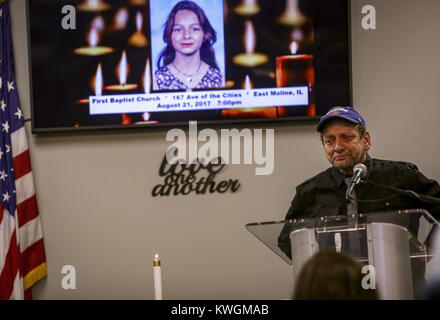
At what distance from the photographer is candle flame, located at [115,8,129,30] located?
497 cm

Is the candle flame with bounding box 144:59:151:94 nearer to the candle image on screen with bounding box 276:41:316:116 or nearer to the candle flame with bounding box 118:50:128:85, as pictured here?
the candle flame with bounding box 118:50:128:85

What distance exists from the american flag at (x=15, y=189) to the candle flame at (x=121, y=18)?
2.35ft

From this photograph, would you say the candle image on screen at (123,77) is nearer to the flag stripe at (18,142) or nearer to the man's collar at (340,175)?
the flag stripe at (18,142)

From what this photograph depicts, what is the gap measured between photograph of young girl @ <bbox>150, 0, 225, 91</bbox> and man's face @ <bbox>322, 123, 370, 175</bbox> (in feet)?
3.98

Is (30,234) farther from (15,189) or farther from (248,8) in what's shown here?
(248,8)

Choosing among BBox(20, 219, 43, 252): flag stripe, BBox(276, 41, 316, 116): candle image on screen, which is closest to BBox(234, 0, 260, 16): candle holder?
BBox(276, 41, 316, 116): candle image on screen

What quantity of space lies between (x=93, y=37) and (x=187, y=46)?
615mm

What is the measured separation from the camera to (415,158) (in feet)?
15.9

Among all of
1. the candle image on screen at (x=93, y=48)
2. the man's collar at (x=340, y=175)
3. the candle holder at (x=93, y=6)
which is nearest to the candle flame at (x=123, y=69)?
the candle image on screen at (x=93, y=48)

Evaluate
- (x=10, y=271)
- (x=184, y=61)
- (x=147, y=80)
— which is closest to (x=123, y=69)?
(x=147, y=80)

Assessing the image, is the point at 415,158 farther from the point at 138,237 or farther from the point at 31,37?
the point at 31,37

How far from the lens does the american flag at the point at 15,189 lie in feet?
16.2

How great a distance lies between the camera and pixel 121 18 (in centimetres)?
498
